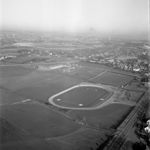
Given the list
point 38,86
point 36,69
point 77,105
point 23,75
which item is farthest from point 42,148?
point 36,69

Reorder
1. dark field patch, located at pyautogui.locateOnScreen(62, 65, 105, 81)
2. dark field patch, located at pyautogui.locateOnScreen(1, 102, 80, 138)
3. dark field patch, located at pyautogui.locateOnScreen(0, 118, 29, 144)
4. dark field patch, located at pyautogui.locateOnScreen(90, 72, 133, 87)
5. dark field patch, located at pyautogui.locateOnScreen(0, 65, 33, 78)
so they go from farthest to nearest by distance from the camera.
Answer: dark field patch, located at pyautogui.locateOnScreen(62, 65, 105, 81)
dark field patch, located at pyautogui.locateOnScreen(0, 65, 33, 78)
dark field patch, located at pyautogui.locateOnScreen(90, 72, 133, 87)
dark field patch, located at pyautogui.locateOnScreen(1, 102, 80, 138)
dark field patch, located at pyautogui.locateOnScreen(0, 118, 29, 144)

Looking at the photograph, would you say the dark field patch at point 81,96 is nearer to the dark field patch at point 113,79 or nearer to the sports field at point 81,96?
the sports field at point 81,96

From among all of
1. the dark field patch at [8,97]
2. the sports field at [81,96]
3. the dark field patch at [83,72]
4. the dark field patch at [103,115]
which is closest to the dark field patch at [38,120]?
the dark field patch at [103,115]

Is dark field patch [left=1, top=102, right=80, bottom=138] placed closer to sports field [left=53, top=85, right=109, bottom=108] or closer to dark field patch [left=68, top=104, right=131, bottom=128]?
dark field patch [left=68, top=104, right=131, bottom=128]

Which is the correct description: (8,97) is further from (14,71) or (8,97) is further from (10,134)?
(14,71)

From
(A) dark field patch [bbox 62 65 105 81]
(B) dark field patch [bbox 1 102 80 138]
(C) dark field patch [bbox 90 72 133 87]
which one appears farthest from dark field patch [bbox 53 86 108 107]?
(A) dark field patch [bbox 62 65 105 81]

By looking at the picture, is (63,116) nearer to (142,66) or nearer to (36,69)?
(36,69)
